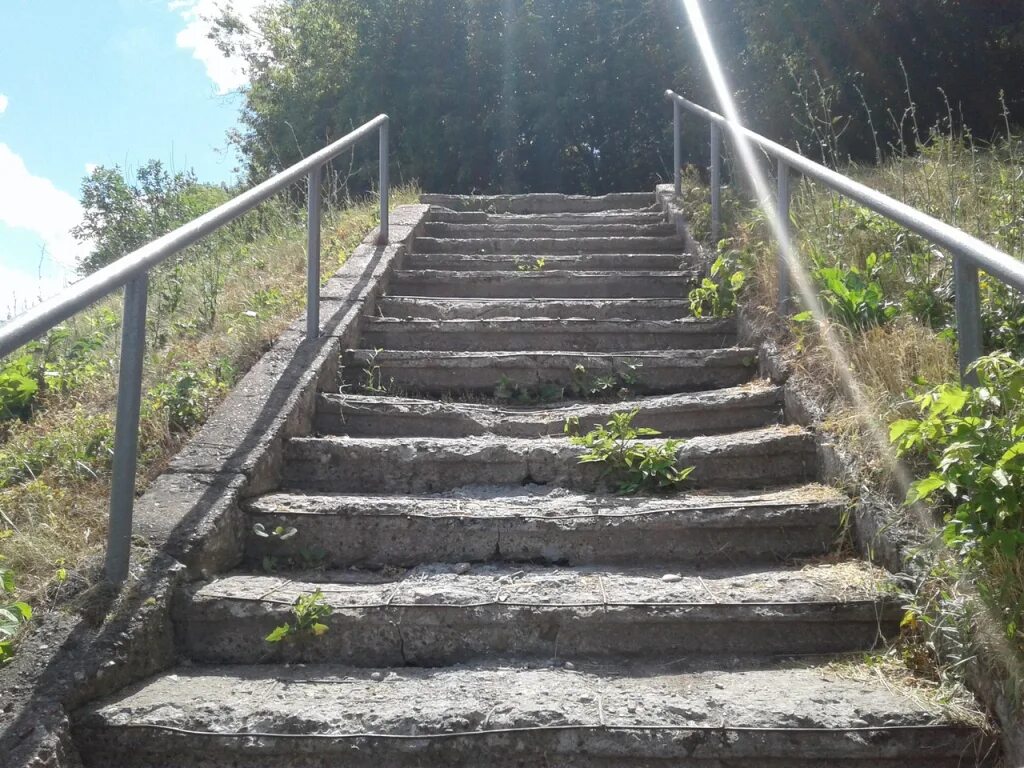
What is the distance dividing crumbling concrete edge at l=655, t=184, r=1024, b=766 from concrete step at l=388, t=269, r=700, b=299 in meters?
0.88

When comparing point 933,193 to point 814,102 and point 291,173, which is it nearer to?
point 291,173

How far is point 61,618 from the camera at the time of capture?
2260mm

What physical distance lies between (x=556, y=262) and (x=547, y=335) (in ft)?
3.70

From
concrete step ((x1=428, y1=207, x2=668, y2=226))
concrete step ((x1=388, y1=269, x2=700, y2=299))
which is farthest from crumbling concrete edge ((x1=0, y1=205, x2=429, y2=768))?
concrete step ((x1=428, y1=207, x2=668, y2=226))

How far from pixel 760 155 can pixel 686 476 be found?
436 centimetres

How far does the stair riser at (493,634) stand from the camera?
8.19 feet

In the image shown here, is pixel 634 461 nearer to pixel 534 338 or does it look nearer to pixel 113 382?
pixel 534 338

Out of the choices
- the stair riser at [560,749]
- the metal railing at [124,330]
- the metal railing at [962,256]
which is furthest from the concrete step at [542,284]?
the stair riser at [560,749]

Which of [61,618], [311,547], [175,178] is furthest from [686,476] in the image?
[175,178]

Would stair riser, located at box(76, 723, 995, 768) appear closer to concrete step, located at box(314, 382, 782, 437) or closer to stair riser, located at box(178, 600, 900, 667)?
stair riser, located at box(178, 600, 900, 667)

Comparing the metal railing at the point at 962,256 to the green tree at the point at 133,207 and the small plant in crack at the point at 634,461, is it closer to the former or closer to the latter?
the small plant in crack at the point at 634,461

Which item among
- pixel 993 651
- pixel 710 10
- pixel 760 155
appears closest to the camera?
pixel 993 651

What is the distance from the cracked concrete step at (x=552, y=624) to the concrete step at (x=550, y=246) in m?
3.48

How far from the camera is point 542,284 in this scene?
17.0 ft
